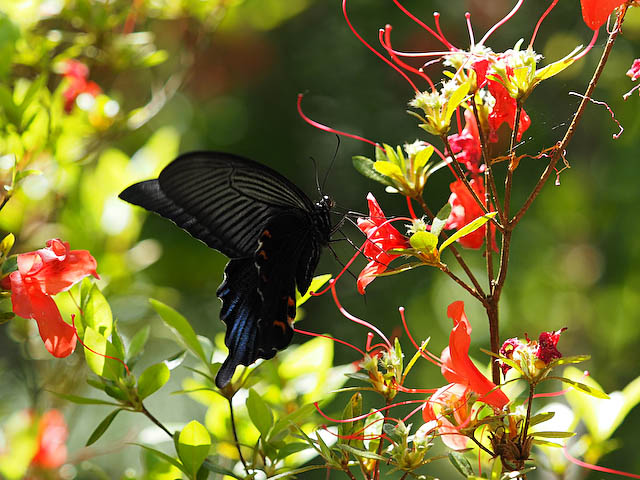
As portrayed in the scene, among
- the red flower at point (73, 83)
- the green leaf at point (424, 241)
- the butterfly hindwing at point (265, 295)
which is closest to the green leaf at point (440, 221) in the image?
the green leaf at point (424, 241)

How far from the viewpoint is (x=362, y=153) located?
71.2 inches

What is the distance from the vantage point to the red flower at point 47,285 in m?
0.68

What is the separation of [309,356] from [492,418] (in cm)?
39

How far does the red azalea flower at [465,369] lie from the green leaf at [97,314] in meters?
0.35

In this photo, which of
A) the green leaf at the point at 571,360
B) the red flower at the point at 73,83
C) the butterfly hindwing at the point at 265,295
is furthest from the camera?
the red flower at the point at 73,83

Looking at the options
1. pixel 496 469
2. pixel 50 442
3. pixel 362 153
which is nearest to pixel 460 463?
pixel 496 469

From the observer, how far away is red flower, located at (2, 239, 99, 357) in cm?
68

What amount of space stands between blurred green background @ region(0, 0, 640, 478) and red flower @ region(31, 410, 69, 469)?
0.36 ft

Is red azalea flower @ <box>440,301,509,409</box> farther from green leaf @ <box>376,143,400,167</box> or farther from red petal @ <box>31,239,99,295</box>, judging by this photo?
red petal @ <box>31,239,99,295</box>

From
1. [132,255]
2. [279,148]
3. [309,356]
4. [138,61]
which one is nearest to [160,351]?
[279,148]

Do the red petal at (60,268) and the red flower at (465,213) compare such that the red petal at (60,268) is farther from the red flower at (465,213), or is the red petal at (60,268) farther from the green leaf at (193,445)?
the red flower at (465,213)

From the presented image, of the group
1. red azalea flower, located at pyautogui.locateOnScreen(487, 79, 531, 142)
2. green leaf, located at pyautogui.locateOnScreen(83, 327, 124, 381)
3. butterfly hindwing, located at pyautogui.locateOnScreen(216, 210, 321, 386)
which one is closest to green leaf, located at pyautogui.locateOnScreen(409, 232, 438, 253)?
red azalea flower, located at pyautogui.locateOnScreen(487, 79, 531, 142)

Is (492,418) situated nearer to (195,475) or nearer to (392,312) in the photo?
(195,475)

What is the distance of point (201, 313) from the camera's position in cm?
187
